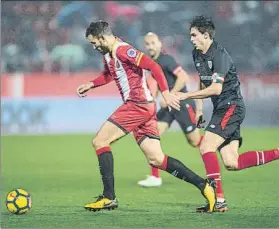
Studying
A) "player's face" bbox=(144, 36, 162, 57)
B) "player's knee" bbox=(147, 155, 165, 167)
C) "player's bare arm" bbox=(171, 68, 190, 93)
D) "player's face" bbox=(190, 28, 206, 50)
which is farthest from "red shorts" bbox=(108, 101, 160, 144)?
"player's bare arm" bbox=(171, 68, 190, 93)

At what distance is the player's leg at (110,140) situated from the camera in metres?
8.12

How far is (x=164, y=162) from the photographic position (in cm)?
828

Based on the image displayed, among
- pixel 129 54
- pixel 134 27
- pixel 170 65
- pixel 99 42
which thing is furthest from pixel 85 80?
pixel 129 54

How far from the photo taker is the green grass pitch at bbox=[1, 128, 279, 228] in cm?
739

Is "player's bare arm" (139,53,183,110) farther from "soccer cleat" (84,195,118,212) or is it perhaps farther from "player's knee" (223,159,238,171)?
"soccer cleat" (84,195,118,212)

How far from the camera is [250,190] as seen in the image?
9695 millimetres

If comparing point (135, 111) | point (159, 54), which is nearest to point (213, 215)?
point (135, 111)

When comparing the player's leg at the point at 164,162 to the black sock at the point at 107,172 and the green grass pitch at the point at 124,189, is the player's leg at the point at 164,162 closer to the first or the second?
the green grass pitch at the point at 124,189

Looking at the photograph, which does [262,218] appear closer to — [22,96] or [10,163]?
[10,163]

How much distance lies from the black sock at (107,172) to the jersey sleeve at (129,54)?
0.90 meters

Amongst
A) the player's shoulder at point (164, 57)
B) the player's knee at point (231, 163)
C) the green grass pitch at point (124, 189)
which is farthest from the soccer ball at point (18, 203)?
the player's shoulder at point (164, 57)

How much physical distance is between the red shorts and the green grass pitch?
72 cm

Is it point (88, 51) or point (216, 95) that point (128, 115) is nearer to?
point (216, 95)

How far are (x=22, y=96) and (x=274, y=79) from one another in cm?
558
